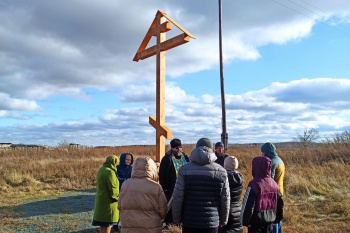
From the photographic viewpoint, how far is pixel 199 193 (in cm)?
339

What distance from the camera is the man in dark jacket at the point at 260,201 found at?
368 cm

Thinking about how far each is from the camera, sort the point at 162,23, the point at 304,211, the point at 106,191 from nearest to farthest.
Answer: the point at 106,191, the point at 162,23, the point at 304,211

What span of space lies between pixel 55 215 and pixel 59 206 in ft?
3.49

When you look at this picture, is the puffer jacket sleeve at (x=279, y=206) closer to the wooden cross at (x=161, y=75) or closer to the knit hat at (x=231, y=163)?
the knit hat at (x=231, y=163)

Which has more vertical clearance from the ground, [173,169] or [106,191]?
[173,169]

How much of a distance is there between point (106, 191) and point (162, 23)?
369 centimetres

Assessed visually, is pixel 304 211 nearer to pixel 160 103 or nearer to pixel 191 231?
pixel 160 103

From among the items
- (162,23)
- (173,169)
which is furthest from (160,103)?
(173,169)

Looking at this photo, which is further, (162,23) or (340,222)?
(162,23)

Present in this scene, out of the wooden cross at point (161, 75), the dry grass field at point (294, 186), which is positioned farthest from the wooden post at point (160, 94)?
the dry grass field at point (294, 186)

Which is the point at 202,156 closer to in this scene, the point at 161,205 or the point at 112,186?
the point at 161,205

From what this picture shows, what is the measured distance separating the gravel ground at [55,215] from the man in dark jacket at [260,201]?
3698 millimetres

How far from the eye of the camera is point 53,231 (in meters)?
6.38

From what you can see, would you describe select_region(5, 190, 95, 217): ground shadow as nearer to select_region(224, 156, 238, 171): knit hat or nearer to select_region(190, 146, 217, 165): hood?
select_region(224, 156, 238, 171): knit hat
